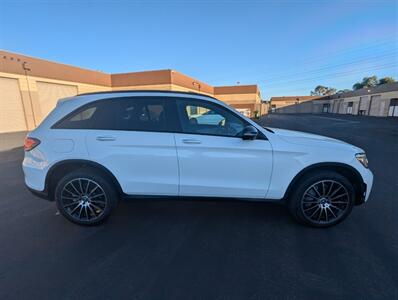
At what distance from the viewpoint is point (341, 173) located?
10.8ft

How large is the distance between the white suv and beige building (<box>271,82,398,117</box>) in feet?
153

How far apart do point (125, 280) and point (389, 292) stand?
2587mm

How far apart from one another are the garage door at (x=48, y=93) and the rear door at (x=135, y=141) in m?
19.1

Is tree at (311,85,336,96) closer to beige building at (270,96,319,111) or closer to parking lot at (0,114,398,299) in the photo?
beige building at (270,96,319,111)

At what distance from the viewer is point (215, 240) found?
9.88 feet

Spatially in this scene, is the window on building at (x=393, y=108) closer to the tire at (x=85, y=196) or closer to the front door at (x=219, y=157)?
the front door at (x=219, y=157)

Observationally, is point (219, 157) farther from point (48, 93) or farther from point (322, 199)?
point (48, 93)

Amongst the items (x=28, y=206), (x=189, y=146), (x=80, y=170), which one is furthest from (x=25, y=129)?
(x=189, y=146)

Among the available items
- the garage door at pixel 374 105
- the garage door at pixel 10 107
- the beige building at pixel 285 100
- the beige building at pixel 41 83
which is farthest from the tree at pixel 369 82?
the garage door at pixel 10 107

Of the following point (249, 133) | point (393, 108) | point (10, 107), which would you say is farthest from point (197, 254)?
point (393, 108)

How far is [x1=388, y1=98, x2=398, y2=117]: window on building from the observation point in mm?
37419

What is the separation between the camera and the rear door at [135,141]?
3.12 meters

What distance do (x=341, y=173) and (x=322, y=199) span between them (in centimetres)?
48

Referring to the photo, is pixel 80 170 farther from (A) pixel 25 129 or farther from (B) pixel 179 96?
(A) pixel 25 129
